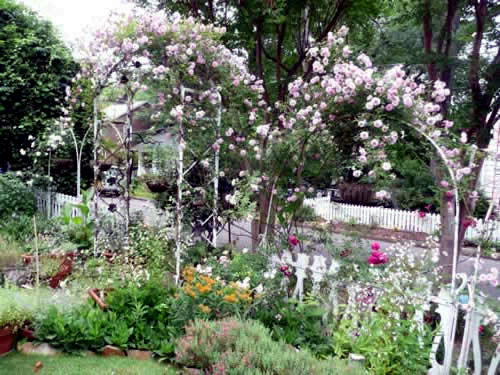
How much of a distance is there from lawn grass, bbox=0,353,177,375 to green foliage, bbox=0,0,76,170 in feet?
20.0

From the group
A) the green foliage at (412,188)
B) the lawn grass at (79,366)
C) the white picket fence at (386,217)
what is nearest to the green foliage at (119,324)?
the lawn grass at (79,366)

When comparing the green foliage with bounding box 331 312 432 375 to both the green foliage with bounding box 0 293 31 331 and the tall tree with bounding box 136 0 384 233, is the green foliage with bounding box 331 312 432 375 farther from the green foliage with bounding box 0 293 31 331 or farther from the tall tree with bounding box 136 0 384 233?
the tall tree with bounding box 136 0 384 233

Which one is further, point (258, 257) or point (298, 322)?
point (258, 257)

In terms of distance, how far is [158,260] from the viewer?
4.84 m

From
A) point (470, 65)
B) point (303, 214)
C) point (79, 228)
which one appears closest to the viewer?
point (303, 214)

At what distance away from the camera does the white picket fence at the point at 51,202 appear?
7771mm

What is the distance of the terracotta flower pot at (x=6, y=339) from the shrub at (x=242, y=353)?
1.61m

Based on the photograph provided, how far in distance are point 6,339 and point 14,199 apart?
15.3 feet

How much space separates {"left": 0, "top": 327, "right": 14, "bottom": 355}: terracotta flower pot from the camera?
11.3 ft

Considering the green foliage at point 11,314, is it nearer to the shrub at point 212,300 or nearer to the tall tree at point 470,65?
the shrub at point 212,300

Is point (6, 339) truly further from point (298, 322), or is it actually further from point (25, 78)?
point (25, 78)

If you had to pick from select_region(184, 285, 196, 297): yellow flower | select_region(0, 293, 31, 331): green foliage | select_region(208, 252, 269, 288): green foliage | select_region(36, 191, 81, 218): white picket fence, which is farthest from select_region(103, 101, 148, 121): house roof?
select_region(184, 285, 196, 297): yellow flower

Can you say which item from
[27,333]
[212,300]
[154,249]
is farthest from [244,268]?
[27,333]

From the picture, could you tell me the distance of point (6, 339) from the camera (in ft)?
11.4
